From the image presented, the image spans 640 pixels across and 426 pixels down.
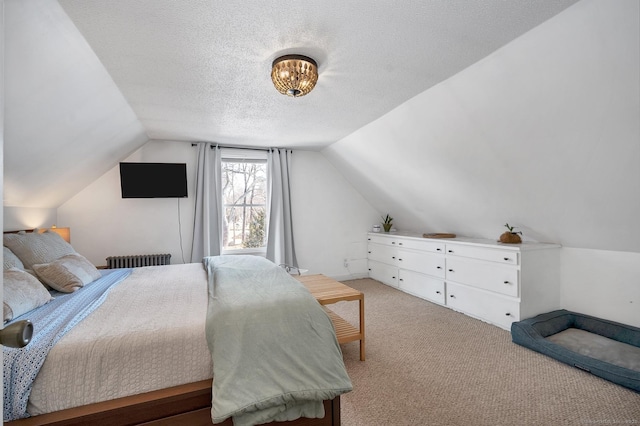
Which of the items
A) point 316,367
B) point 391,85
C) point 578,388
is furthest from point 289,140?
point 578,388

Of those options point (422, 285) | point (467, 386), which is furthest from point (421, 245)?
point (467, 386)

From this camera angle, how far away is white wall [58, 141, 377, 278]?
13.2 feet

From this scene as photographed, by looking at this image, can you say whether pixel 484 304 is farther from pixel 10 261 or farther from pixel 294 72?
pixel 10 261

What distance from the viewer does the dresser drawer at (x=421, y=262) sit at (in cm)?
397

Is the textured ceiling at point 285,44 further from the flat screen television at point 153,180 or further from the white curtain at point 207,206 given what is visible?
the white curtain at point 207,206

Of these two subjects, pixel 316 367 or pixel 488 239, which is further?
pixel 488 239

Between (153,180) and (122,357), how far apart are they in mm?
3221

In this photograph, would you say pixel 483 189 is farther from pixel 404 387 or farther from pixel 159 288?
pixel 159 288

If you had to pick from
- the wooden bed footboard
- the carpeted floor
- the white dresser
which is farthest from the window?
the wooden bed footboard

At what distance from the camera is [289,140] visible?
14.5ft

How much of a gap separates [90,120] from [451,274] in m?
4.17

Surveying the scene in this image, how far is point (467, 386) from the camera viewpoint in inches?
85.0

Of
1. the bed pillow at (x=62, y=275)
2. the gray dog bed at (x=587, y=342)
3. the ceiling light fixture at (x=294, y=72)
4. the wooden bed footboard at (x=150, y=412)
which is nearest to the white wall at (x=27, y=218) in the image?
the bed pillow at (x=62, y=275)

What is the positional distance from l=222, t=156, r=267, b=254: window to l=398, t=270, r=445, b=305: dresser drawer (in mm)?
2287
